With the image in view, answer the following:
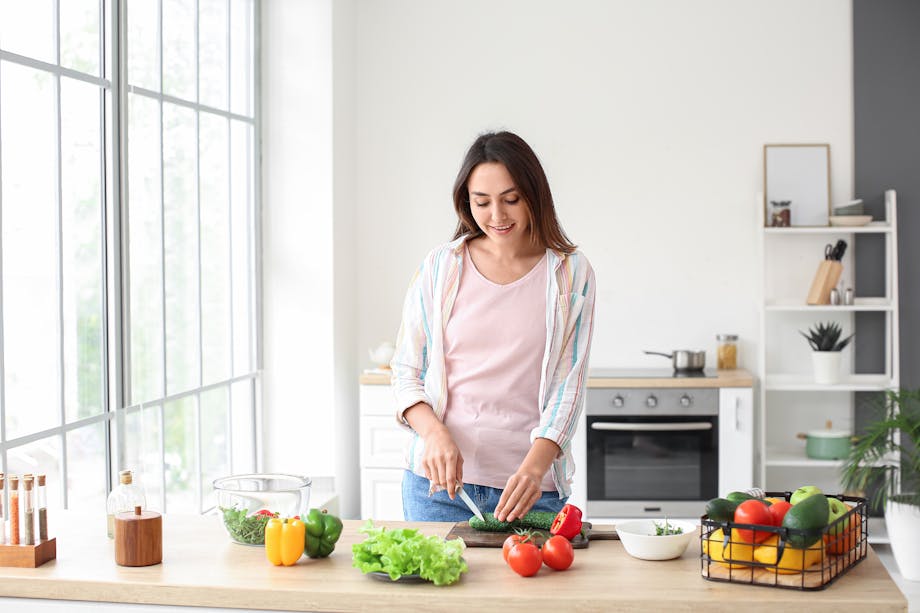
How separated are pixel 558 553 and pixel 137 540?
831mm

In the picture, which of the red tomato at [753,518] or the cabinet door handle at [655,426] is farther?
the cabinet door handle at [655,426]

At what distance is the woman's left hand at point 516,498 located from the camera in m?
2.12

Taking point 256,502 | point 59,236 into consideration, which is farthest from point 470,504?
point 59,236

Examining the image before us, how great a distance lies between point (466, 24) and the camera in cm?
526

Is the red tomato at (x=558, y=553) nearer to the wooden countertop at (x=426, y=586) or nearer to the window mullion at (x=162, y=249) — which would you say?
the wooden countertop at (x=426, y=586)

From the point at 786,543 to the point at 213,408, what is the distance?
313 centimetres

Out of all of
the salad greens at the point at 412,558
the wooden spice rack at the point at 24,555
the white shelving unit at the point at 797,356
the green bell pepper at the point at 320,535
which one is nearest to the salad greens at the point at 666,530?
the salad greens at the point at 412,558

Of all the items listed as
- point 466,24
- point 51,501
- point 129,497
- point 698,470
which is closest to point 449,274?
point 129,497

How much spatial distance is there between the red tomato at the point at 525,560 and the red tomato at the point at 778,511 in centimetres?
44

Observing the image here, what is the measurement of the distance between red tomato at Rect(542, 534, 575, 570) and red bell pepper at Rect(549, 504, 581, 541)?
15 centimetres

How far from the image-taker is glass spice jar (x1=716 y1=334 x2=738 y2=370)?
16.4ft

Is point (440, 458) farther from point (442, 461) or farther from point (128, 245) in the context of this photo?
point (128, 245)

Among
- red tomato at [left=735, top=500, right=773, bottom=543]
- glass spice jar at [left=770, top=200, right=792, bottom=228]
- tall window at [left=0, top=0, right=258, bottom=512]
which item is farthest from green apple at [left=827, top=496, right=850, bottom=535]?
glass spice jar at [left=770, top=200, right=792, bottom=228]

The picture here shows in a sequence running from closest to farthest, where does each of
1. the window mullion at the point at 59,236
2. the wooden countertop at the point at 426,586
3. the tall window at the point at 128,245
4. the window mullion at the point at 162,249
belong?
1. the wooden countertop at the point at 426,586
2. the tall window at the point at 128,245
3. the window mullion at the point at 59,236
4. the window mullion at the point at 162,249
